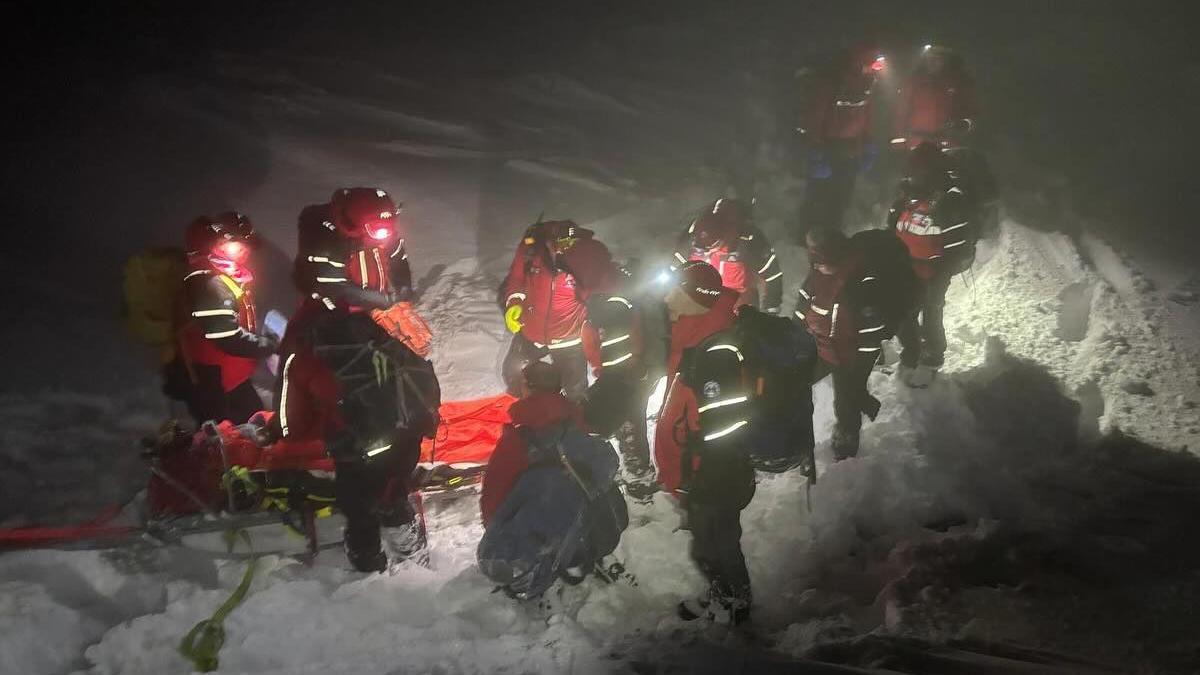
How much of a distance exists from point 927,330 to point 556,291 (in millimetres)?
3303

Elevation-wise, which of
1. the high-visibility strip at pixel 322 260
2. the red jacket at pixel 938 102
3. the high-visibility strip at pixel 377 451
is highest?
the red jacket at pixel 938 102

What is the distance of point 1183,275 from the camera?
6.88m

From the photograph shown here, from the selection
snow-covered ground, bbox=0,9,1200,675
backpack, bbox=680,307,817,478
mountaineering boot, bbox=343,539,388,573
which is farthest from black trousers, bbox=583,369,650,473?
mountaineering boot, bbox=343,539,388,573

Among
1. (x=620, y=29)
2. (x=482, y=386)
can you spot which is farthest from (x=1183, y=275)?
(x=620, y=29)

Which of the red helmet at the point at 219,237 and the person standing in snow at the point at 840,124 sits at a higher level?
the person standing in snow at the point at 840,124

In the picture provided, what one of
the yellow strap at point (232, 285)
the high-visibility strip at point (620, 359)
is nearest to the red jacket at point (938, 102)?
the high-visibility strip at point (620, 359)

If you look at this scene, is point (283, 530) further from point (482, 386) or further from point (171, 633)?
point (482, 386)

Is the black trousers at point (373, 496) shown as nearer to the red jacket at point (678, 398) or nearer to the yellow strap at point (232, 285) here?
the red jacket at point (678, 398)

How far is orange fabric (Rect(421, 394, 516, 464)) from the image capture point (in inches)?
193

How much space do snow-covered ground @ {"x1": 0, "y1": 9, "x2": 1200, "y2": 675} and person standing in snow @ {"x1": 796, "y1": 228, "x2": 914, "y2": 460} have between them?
0.39 meters

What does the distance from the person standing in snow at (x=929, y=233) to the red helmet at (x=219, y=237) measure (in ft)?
16.1

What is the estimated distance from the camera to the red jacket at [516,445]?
3.66m

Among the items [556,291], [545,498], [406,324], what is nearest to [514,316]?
[556,291]

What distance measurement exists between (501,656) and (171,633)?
154 cm
